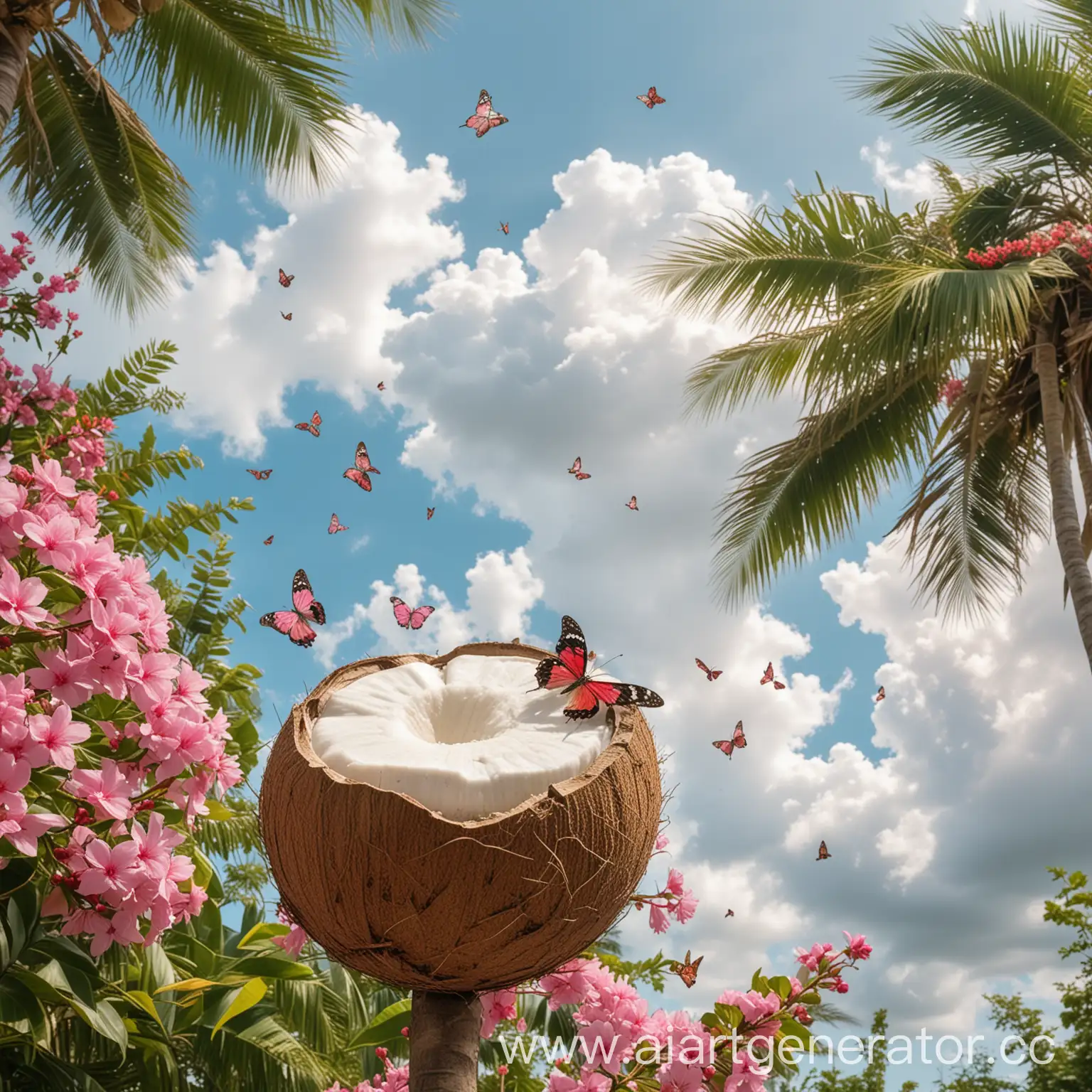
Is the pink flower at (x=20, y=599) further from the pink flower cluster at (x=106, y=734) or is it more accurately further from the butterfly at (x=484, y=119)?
the butterfly at (x=484, y=119)

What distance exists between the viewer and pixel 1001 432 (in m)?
8.48

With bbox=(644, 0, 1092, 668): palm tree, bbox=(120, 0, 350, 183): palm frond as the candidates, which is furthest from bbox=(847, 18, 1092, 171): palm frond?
bbox=(120, 0, 350, 183): palm frond

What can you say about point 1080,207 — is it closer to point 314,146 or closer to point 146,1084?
point 314,146

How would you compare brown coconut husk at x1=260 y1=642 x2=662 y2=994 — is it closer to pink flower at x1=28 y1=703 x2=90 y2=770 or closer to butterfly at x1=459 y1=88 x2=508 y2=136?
pink flower at x1=28 y1=703 x2=90 y2=770

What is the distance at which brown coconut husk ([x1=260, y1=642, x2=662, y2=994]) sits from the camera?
136cm

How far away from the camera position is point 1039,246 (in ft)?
22.2

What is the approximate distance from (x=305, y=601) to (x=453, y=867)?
138 cm

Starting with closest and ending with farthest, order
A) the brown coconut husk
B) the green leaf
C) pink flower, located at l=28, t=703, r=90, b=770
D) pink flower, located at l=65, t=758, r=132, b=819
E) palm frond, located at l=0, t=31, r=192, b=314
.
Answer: the brown coconut husk, pink flower, located at l=28, t=703, r=90, b=770, pink flower, located at l=65, t=758, r=132, b=819, the green leaf, palm frond, located at l=0, t=31, r=192, b=314

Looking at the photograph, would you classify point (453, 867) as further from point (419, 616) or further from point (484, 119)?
point (484, 119)

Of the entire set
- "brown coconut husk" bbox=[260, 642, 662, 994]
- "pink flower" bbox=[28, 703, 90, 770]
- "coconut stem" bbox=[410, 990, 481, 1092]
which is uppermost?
"pink flower" bbox=[28, 703, 90, 770]

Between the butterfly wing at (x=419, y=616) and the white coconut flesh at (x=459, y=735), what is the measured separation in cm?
158

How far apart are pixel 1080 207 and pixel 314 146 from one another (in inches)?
229

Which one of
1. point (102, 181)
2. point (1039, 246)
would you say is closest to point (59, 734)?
point (102, 181)

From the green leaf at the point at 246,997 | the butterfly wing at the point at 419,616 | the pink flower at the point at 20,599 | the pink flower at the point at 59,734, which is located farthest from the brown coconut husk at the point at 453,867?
the butterfly wing at the point at 419,616
